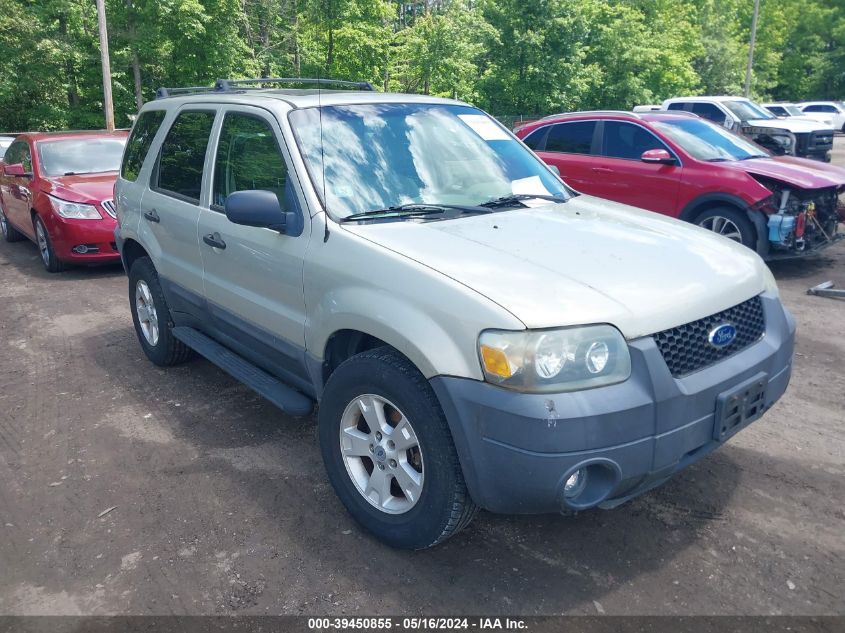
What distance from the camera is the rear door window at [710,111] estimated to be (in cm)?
1617

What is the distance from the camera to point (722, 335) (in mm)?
2930

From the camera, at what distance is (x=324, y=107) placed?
3.82m

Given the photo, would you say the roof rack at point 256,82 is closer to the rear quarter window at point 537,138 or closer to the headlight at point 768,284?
the headlight at point 768,284

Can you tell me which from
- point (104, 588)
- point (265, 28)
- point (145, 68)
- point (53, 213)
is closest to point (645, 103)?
point (265, 28)

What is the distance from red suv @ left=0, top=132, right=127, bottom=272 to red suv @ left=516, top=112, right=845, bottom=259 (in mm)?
5703

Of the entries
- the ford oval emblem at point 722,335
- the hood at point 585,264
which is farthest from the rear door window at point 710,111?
the ford oval emblem at point 722,335

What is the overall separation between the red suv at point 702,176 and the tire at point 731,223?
11 millimetres

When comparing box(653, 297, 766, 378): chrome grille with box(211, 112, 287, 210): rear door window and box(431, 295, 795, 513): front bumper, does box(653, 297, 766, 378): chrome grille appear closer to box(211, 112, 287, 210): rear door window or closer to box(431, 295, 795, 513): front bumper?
box(431, 295, 795, 513): front bumper

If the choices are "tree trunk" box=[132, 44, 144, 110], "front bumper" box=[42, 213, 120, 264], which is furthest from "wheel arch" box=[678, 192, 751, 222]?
"tree trunk" box=[132, 44, 144, 110]

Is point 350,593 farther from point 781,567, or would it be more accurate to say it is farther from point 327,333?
point 781,567

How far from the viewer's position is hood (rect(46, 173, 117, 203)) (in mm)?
8531

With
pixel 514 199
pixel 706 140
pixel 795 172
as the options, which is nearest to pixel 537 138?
pixel 706 140

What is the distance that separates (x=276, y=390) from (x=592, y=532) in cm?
174

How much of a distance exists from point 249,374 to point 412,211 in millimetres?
1374
